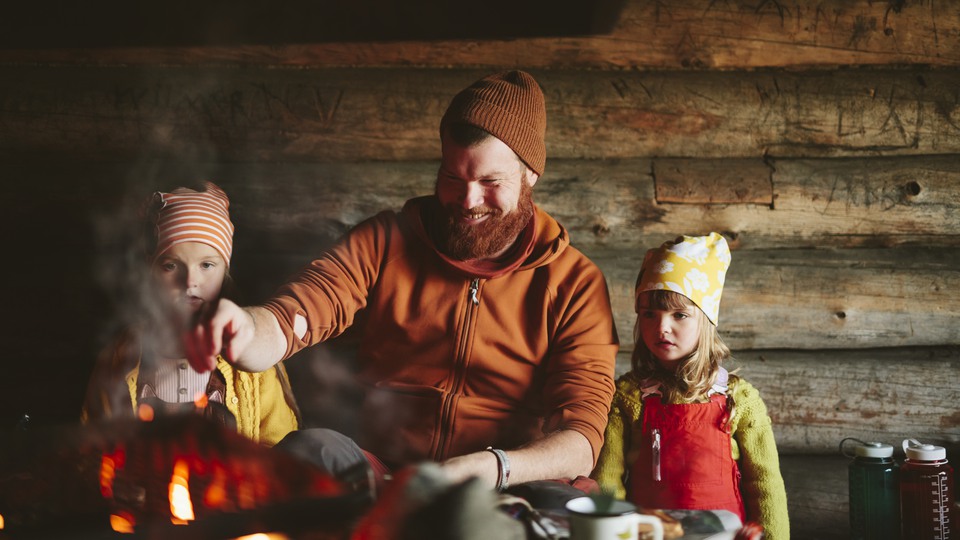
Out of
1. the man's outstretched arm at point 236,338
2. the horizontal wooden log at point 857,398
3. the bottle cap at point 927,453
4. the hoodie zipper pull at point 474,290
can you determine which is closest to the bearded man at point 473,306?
the hoodie zipper pull at point 474,290

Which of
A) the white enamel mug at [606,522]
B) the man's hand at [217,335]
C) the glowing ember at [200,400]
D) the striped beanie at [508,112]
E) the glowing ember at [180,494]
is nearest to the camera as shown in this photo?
the white enamel mug at [606,522]

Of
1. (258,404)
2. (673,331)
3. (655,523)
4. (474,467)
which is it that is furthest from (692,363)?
(258,404)

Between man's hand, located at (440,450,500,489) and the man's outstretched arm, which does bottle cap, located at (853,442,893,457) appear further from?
the man's outstretched arm

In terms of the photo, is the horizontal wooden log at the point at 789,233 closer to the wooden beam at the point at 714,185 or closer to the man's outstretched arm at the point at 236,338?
the wooden beam at the point at 714,185

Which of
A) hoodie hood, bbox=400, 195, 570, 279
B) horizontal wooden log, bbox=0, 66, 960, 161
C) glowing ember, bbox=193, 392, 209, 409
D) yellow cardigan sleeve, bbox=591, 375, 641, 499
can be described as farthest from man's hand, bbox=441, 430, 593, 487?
horizontal wooden log, bbox=0, 66, 960, 161

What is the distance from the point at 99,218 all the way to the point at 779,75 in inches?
105

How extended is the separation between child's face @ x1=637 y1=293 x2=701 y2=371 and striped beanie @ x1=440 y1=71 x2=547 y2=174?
620 millimetres

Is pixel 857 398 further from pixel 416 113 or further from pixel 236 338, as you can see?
pixel 236 338

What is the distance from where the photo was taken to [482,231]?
2525 mm

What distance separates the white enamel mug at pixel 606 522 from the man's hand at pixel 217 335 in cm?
95

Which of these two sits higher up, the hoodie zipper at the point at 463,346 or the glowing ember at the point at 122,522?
the hoodie zipper at the point at 463,346

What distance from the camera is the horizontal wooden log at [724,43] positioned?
3.11 meters

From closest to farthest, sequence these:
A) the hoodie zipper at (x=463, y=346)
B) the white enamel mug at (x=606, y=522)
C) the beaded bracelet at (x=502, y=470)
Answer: the white enamel mug at (x=606, y=522) → the beaded bracelet at (x=502, y=470) → the hoodie zipper at (x=463, y=346)

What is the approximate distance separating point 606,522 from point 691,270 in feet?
4.05
